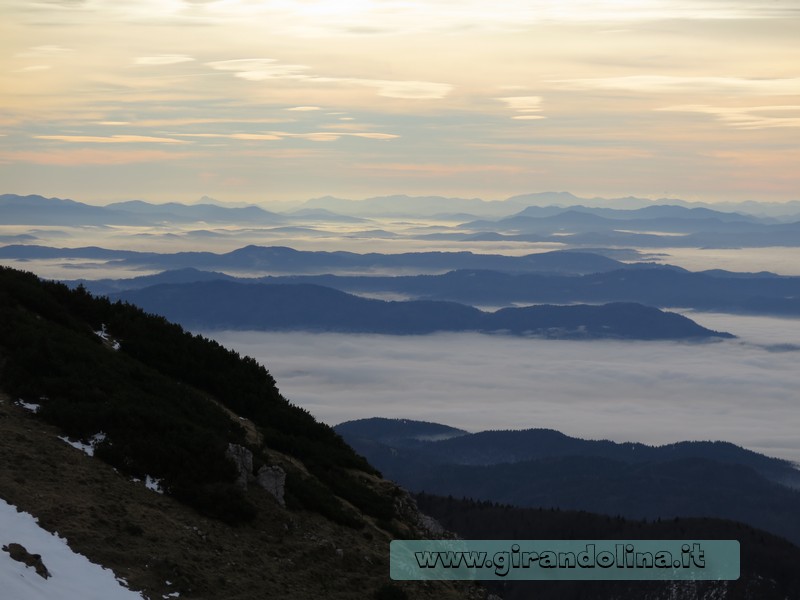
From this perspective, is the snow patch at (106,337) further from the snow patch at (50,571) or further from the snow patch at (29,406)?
the snow patch at (50,571)

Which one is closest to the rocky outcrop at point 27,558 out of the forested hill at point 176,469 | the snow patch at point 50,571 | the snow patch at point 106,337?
the snow patch at point 50,571

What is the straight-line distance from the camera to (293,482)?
2639 cm

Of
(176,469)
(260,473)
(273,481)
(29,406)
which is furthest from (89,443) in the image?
(273,481)

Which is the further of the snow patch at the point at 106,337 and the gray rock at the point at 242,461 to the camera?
the snow patch at the point at 106,337

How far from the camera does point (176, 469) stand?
23.6 metres

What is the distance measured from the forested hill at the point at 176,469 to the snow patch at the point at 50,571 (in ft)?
1.33

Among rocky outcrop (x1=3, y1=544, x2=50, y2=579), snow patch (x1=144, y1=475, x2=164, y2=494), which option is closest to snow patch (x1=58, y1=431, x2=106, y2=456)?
snow patch (x1=144, y1=475, x2=164, y2=494)

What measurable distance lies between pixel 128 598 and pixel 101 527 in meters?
2.56

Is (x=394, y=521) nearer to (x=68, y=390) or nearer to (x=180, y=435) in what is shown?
(x=180, y=435)

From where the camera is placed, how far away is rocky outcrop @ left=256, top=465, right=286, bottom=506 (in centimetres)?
2488

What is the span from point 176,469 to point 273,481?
253cm

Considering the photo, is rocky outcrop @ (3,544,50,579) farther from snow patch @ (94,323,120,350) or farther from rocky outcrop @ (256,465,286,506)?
snow patch @ (94,323,120,350)

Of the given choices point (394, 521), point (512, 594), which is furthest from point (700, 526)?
point (394, 521)

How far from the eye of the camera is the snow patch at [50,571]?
1692 cm
